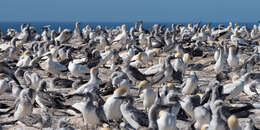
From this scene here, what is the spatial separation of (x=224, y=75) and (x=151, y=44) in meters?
9.79

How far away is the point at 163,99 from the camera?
11977 mm

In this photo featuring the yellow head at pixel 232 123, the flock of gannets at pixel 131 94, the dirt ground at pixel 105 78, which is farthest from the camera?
the dirt ground at pixel 105 78

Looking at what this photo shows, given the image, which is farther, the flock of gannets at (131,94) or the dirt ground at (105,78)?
the dirt ground at (105,78)

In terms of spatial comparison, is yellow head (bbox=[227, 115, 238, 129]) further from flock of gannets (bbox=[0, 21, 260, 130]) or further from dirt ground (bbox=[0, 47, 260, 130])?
dirt ground (bbox=[0, 47, 260, 130])

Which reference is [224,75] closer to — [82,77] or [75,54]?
[82,77]

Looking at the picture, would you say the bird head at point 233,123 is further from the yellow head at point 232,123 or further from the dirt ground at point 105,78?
the dirt ground at point 105,78

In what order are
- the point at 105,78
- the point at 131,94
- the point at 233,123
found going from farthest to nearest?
the point at 105,78
the point at 131,94
the point at 233,123

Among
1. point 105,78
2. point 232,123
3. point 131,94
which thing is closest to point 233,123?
point 232,123

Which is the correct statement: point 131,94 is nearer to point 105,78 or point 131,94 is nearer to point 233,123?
point 105,78

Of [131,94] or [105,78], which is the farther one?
[105,78]

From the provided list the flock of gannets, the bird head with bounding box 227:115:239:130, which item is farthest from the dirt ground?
the bird head with bounding box 227:115:239:130

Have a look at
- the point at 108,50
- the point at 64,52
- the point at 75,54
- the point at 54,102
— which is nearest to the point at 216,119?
the point at 54,102

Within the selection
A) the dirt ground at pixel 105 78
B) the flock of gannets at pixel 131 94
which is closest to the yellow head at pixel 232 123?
the flock of gannets at pixel 131 94

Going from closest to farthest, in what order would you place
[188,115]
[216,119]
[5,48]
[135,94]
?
[216,119] → [188,115] → [135,94] → [5,48]
